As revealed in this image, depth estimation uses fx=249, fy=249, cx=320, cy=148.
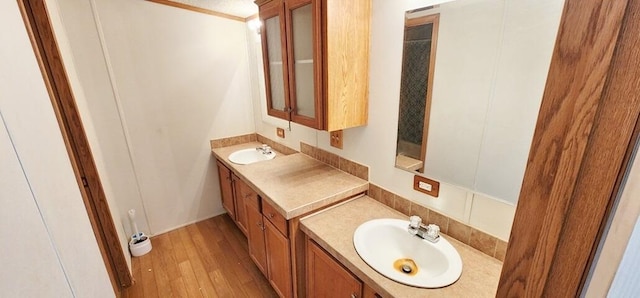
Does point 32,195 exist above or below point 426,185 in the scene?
above

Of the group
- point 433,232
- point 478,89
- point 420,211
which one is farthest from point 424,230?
point 478,89

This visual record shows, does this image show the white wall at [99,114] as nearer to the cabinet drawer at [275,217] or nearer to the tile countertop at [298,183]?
the tile countertop at [298,183]

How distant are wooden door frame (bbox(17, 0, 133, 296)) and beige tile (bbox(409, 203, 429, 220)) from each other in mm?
1690

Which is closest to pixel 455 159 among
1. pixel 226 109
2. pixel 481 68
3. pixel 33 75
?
pixel 481 68

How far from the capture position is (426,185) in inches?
47.5

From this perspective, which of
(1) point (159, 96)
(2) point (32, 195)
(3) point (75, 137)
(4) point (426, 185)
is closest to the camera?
(2) point (32, 195)

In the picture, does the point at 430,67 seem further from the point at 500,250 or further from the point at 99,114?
the point at 99,114

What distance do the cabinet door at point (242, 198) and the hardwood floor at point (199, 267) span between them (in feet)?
0.74

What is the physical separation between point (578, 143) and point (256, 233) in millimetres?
1746

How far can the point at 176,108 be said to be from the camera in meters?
2.24

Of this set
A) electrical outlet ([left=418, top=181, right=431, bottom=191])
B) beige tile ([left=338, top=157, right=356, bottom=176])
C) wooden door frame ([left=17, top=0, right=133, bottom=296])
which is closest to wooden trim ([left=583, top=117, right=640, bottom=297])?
electrical outlet ([left=418, top=181, right=431, bottom=191])

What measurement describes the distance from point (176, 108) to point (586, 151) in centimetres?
255

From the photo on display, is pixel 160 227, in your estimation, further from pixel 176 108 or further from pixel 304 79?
pixel 304 79

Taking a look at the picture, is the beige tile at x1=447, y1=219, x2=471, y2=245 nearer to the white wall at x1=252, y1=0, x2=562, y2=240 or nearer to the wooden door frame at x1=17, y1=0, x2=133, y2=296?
the white wall at x1=252, y1=0, x2=562, y2=240
